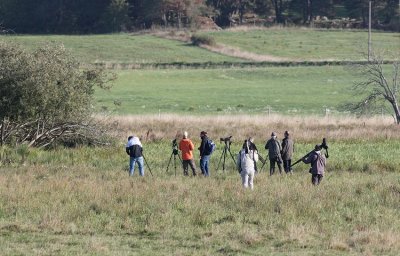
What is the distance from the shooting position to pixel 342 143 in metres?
40.6

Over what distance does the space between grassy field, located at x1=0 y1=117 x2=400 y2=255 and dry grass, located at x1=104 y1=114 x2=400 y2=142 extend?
7.98 meters

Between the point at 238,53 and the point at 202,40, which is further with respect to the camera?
the point at 202,40

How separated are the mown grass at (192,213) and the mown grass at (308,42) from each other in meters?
61.2

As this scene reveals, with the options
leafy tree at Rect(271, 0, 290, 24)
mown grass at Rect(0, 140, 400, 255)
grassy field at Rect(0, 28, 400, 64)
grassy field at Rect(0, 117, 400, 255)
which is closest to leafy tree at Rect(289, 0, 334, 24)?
leafy tree at Rect(271, 0, 290, 24)

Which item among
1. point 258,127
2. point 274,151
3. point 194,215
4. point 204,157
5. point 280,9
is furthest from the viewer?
point 280,9

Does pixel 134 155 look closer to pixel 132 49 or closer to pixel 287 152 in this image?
pixel 287 152

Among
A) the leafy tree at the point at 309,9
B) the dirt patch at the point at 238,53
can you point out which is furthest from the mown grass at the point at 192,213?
the leafy tree at the point at 309,9

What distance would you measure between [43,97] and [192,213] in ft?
42.2

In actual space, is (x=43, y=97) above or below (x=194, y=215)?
above

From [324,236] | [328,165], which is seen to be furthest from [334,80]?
[324,236]

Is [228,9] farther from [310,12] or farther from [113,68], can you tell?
[113,68]

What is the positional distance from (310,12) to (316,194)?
9660 centimetres

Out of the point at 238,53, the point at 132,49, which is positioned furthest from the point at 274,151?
the point at 132,49

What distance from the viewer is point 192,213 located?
74.4 feet
